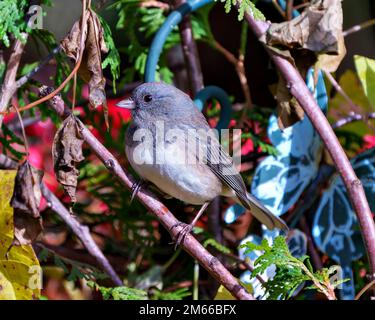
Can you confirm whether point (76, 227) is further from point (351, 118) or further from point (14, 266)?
point (351, 118)

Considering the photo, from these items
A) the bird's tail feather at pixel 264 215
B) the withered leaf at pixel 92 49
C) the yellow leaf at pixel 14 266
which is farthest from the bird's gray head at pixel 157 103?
the yellow leaf at pixel 14 266

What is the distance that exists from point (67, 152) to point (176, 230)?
258mm

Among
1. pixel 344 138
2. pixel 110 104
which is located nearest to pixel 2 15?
pixel 110 104

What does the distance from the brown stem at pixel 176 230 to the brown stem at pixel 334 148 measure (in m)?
0.24

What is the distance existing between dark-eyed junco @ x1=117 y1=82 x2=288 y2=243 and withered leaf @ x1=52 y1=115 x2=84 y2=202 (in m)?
0.33

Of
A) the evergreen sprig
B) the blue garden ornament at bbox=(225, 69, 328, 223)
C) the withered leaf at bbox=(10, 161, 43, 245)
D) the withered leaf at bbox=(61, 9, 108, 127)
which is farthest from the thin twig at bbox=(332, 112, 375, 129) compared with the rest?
the withered leaf at bbox=(10, 161, 43, 245)

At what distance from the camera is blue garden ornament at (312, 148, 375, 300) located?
1.48 m

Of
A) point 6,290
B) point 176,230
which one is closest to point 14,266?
point 6,290

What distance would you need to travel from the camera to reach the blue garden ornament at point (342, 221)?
1.48 metres

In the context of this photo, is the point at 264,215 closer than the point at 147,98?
Yes

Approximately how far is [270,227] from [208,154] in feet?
0.69

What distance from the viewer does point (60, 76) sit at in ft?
4.87

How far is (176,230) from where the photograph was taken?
124cm
